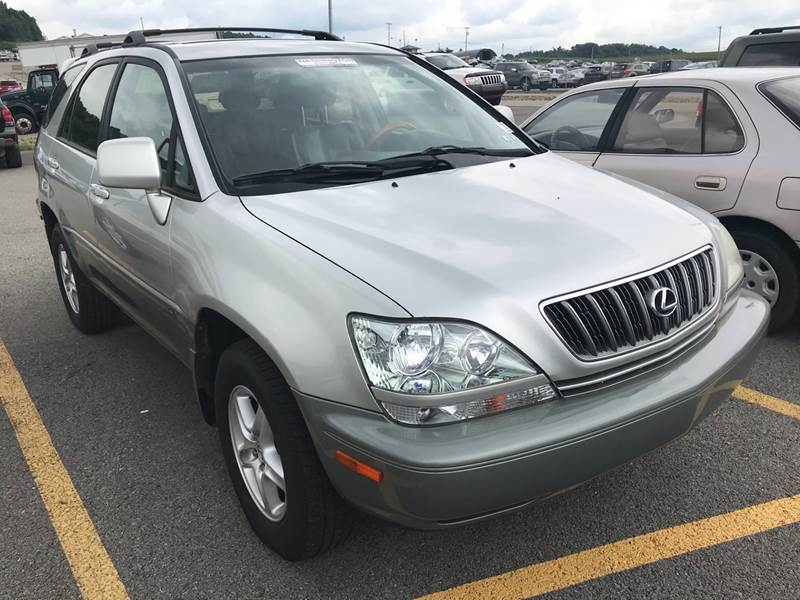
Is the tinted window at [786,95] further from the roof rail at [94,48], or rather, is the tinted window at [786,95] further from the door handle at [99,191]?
the roof rail at [94,48]

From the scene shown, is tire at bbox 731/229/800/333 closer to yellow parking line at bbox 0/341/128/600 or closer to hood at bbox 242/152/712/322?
hood at bbox 242/152/712/322

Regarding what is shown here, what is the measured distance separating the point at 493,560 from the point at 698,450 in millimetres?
1167

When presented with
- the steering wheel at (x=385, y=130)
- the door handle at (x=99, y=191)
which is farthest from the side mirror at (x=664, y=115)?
the door handle at (x=99, y=191)

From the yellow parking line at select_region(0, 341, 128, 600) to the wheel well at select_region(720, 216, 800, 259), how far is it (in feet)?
12.3

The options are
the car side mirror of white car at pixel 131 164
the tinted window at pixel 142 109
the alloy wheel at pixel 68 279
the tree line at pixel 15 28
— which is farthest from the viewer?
the tree line at pixel 15 28

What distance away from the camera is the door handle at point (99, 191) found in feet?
11.0

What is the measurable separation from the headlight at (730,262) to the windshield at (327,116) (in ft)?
3.39

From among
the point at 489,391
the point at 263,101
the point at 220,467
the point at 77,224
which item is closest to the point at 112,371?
the point at 77,224

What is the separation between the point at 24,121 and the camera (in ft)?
68.2

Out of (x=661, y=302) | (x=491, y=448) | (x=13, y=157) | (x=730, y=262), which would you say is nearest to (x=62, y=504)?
(x=491, y=448)

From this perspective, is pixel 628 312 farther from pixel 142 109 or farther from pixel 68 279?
pixel 68 279

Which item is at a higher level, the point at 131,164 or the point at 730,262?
the point at 131,164

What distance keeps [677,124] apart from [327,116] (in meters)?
2.64

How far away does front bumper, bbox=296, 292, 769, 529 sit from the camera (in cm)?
180
